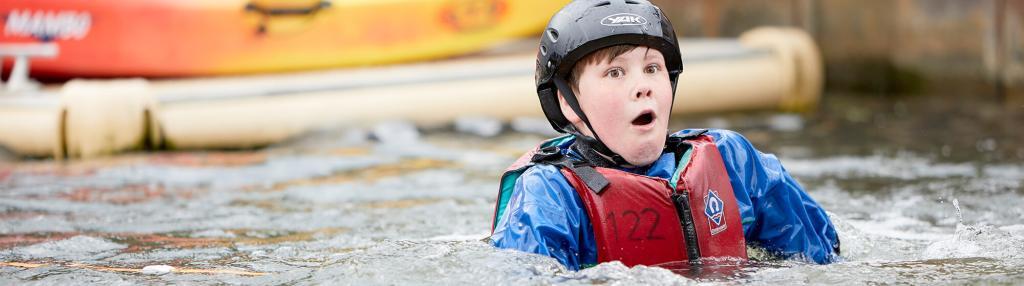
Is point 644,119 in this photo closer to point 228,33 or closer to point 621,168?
point 621,168

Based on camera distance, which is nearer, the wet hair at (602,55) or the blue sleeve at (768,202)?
the wet hair at (602,55)

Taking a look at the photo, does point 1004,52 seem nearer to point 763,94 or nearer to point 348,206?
point 763,94

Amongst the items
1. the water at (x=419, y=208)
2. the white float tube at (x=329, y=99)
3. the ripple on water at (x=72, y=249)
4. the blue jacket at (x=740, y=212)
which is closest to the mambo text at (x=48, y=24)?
the white float tube at (x=329, y=99)

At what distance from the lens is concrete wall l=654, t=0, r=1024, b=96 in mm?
8453

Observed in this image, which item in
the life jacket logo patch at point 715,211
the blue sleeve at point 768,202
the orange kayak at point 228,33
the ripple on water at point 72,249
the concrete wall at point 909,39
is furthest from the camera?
the concrete wall at point 909,39

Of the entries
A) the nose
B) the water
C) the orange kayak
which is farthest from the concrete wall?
the nose

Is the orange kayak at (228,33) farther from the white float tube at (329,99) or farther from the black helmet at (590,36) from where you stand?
the black helmet at (590,36)

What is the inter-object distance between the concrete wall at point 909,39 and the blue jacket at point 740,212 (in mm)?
5723

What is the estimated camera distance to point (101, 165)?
21.2 ft

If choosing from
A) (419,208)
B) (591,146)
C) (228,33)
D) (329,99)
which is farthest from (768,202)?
(228,33)

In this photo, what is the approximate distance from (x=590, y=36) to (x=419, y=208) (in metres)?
2.17

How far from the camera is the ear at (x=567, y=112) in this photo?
302 centimetres

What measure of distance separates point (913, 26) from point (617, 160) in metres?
6.85

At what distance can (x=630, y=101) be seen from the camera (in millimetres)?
2893
